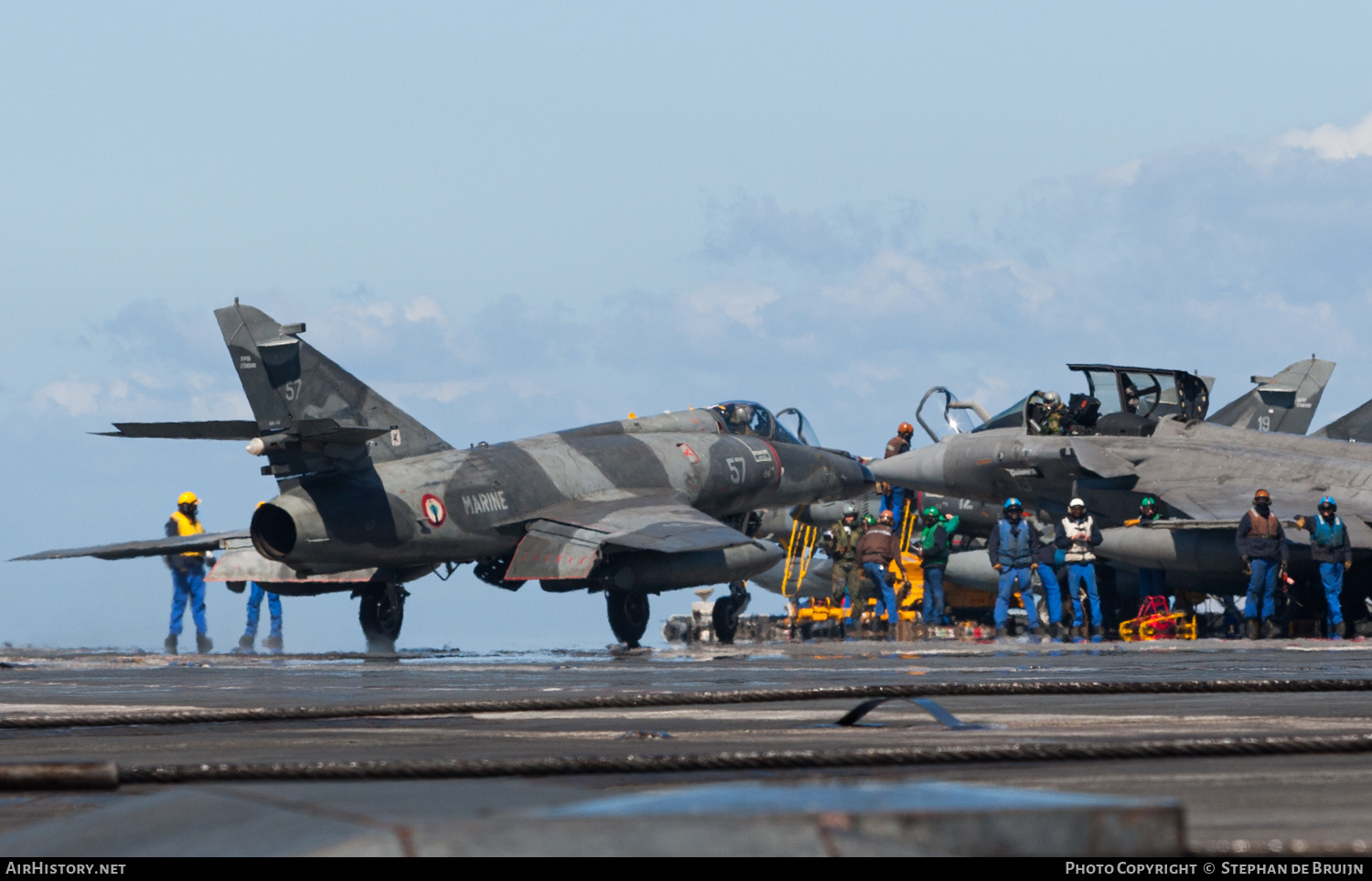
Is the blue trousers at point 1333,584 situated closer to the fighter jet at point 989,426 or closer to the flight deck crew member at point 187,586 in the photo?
the fighter jet at point 989,426

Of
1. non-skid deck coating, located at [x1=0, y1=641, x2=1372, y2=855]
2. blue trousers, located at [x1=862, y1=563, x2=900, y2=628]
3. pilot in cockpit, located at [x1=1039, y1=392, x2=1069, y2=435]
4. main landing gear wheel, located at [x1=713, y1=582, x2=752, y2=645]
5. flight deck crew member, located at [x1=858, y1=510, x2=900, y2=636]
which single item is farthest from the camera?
pilot in cockpit, located at [x1=1039, y1=392, x2=1069, y2=435]

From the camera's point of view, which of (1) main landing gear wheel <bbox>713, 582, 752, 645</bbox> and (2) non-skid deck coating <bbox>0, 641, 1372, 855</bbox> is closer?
(2) non-skid deck coating <bbox>0, 641, 1372, 855</bbox>

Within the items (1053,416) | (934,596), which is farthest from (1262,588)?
(934,596)

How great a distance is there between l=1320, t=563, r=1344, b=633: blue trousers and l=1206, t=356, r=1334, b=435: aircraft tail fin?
1479 centimetres

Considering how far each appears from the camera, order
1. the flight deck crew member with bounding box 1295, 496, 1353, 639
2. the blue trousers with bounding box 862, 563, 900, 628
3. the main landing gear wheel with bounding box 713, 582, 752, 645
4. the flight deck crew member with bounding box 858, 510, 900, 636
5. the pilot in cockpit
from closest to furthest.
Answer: the flight deck crew member with bounding box 1295, 496, 1353, 639 < the main landing gear wheel with bounding box 713, 582, 752, 645 < the flight deck crew member with bounding box 858, 510, 900, 636 < the blue trousers with bounding box 862, 563, 900, 628 < the pilot in cockpit

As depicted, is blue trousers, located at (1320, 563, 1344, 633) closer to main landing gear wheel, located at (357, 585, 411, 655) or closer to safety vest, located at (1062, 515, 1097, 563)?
safety vest, located at (1062, 515, 1097, 563)

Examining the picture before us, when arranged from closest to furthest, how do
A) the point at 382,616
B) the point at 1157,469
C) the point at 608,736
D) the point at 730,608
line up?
1. the point at 608,736
2. the point at 382,616
3. the point at 730,608
4. the point at 1157,469

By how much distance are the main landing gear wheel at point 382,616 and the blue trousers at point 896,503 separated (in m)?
10.1

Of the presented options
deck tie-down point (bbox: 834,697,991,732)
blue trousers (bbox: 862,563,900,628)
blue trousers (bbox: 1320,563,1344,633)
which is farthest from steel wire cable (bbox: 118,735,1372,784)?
blue trousers (bbox: 862,563,900,628)

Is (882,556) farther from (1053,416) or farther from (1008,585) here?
(1053,416)

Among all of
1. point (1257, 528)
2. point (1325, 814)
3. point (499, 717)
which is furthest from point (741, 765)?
point (1257, 528)

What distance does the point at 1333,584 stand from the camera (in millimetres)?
20406

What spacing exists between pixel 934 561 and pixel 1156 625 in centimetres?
449

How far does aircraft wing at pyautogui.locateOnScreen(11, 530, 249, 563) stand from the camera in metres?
21.9
